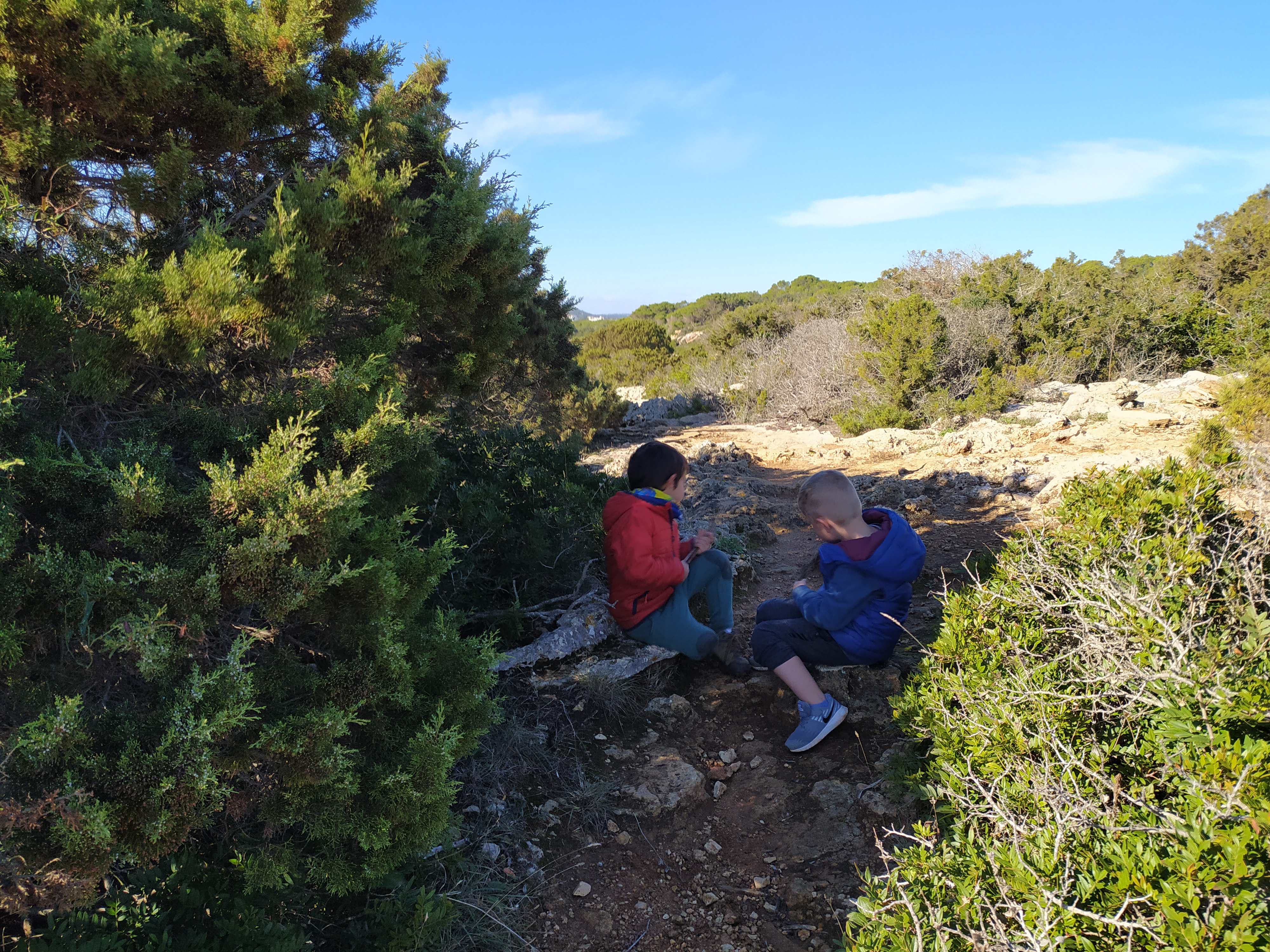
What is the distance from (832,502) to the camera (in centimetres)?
306

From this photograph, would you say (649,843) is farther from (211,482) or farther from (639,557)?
(211,482)

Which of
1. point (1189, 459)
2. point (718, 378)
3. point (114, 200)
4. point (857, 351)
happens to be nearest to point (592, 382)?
point (718, 378)

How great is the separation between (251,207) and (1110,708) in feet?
11.6

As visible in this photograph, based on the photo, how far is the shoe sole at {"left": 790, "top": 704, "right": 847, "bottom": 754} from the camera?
301cm

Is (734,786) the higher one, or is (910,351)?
(910,351)

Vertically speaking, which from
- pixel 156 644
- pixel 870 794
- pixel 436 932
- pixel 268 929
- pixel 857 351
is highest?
pixel 857 351

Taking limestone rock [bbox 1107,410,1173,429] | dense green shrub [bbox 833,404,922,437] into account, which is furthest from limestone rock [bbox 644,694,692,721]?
dense green shrub [bbox 833,404,922,437]

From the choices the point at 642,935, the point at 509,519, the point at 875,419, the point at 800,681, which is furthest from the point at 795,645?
the point at 875,419

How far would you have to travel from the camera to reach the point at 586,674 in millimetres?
3336

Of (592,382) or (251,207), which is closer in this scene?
(251,207)

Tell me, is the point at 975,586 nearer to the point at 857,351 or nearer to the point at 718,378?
the point at 857,351

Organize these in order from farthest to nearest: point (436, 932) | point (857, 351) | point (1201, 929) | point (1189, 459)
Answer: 1. point (857, 351)
2. point (1189, 459)
3. point (436, 932)
4. point (1201, 929)

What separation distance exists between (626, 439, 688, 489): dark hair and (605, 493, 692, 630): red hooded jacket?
11 centimetres

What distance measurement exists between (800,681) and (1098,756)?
1.42 metres
